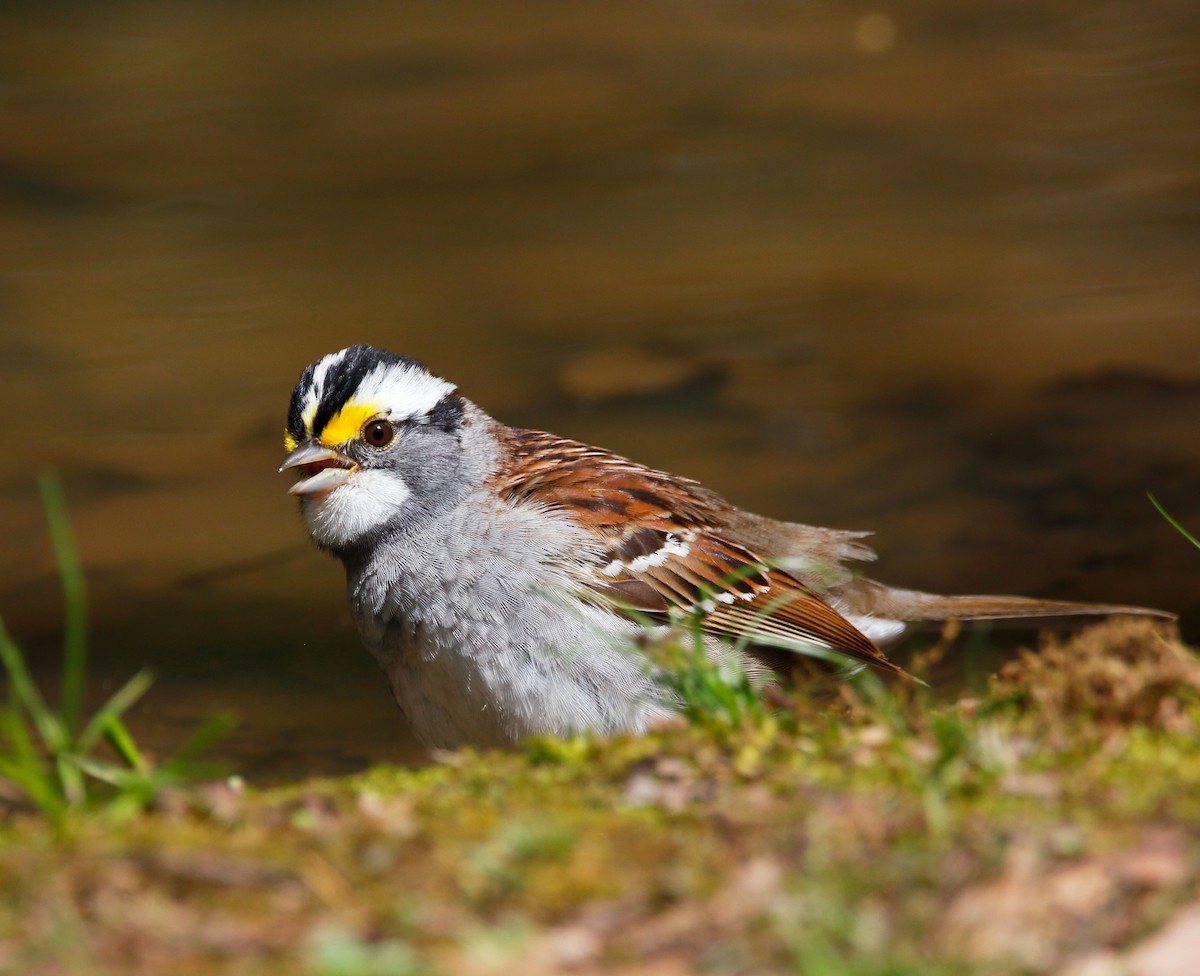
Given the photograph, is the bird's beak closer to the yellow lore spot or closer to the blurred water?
the yellow lore spot

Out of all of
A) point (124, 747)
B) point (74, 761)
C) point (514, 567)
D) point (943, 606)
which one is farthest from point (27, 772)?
point (943, 606)

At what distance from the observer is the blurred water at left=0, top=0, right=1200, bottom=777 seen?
9094 mm

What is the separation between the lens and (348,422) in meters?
5.38

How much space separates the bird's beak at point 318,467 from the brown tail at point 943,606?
6.48ft

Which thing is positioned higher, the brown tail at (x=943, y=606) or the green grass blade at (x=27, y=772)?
the green grass blade at (x=27, y=772)

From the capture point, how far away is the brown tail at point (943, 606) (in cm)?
613

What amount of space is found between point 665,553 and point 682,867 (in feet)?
9.55

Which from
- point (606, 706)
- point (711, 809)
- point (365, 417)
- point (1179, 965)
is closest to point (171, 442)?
point (365, 417)

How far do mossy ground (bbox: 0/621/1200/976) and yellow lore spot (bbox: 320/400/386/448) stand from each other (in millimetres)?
2193

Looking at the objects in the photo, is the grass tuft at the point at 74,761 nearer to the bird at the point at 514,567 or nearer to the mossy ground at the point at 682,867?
the mossy ground at the point at 682,867

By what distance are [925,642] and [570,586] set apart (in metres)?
2.51

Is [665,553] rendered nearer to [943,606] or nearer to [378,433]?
[378,433]

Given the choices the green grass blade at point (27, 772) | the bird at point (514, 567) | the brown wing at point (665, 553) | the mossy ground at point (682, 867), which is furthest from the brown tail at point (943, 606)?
the green grass blade at point (27, 772)

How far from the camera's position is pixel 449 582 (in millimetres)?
5016
